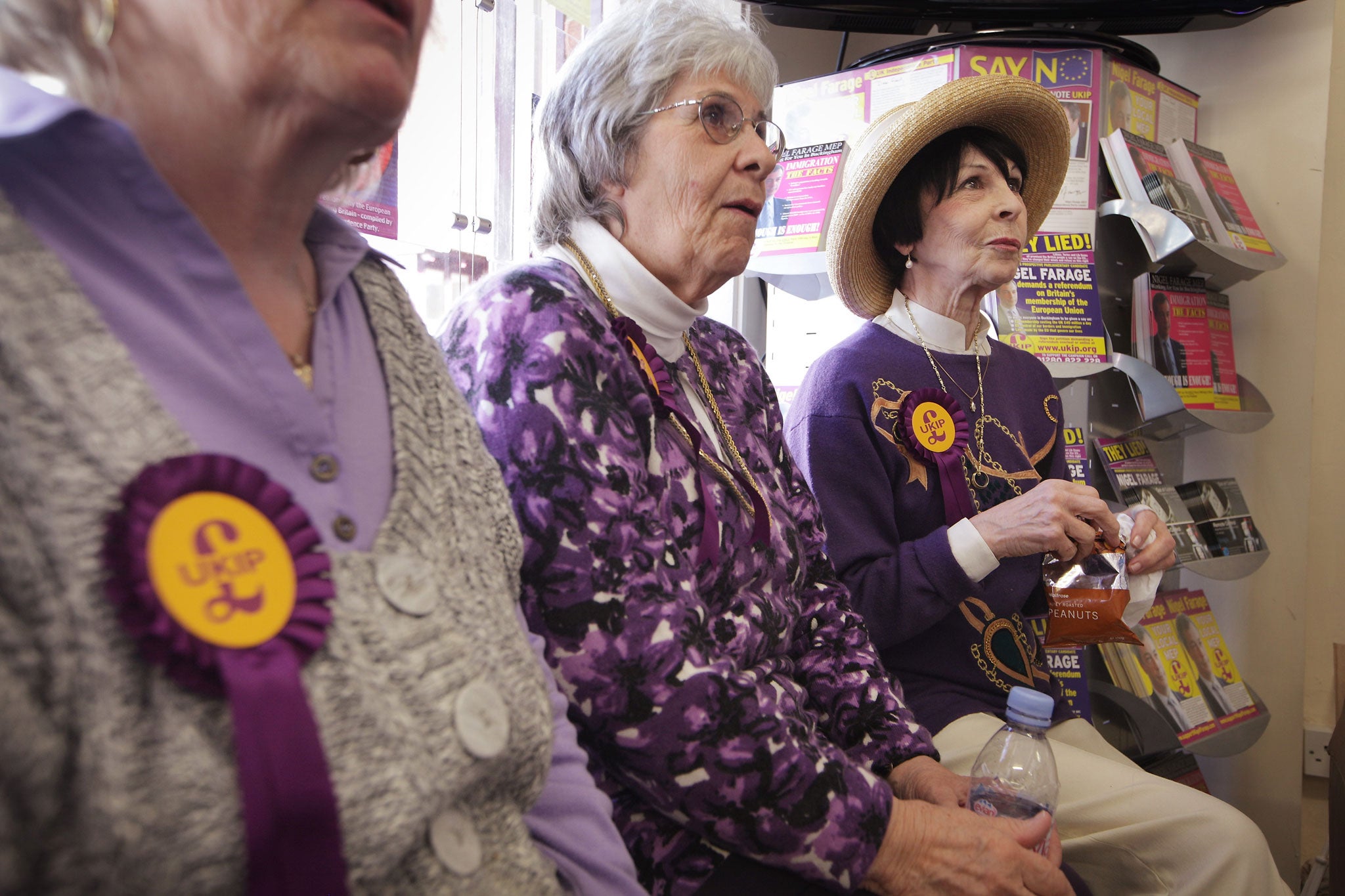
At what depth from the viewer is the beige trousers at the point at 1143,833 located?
1.25 metres

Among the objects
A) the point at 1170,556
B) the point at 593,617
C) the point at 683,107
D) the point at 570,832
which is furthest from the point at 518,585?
the point at 1170,556

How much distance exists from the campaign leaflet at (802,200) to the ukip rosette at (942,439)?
0.88 meters

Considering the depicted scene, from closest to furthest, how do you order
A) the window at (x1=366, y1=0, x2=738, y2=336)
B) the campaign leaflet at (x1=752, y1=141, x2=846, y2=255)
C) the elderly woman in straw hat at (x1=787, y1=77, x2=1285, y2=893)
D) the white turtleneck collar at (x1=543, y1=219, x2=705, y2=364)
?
the white turtleneck collar at (x1=543, y1=219, x2=705, y2=364), the elderly woman in straw hat at (x1=787, y1=77, x2=1285, y2=893), the window at (x1=366, y1=0, x2=738, y2=336), the campaign leaflet at (x1=752, y1=141, x2=846, y2=255)

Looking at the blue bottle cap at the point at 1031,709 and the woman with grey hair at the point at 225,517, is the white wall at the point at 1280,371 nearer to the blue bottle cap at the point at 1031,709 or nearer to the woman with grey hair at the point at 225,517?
the blue bottle cap at the point at 1031,709

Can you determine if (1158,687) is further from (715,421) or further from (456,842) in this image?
(456,842)

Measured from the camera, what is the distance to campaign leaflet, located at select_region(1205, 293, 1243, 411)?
239 centimetres

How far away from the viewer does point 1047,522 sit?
54.9 inches

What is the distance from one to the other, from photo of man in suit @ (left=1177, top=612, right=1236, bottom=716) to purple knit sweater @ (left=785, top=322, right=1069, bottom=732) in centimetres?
89

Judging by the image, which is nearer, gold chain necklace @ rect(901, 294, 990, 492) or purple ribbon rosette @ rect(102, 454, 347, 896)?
purple ribbon rosette @ rect(102, 454, 347, 896)

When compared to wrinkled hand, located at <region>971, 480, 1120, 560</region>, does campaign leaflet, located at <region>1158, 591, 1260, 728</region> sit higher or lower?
lower

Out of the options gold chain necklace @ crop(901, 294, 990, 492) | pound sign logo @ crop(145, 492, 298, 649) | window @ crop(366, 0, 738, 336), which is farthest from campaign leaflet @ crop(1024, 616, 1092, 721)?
pound sign logo @ crop(145, 492, 298, 649)

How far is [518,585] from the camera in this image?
2.70ft

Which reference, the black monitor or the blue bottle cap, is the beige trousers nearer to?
the blue bottle cap

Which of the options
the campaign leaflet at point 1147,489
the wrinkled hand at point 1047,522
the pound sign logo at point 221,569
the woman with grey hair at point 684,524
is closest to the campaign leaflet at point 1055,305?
the campaign leaflet at point 1147,489
